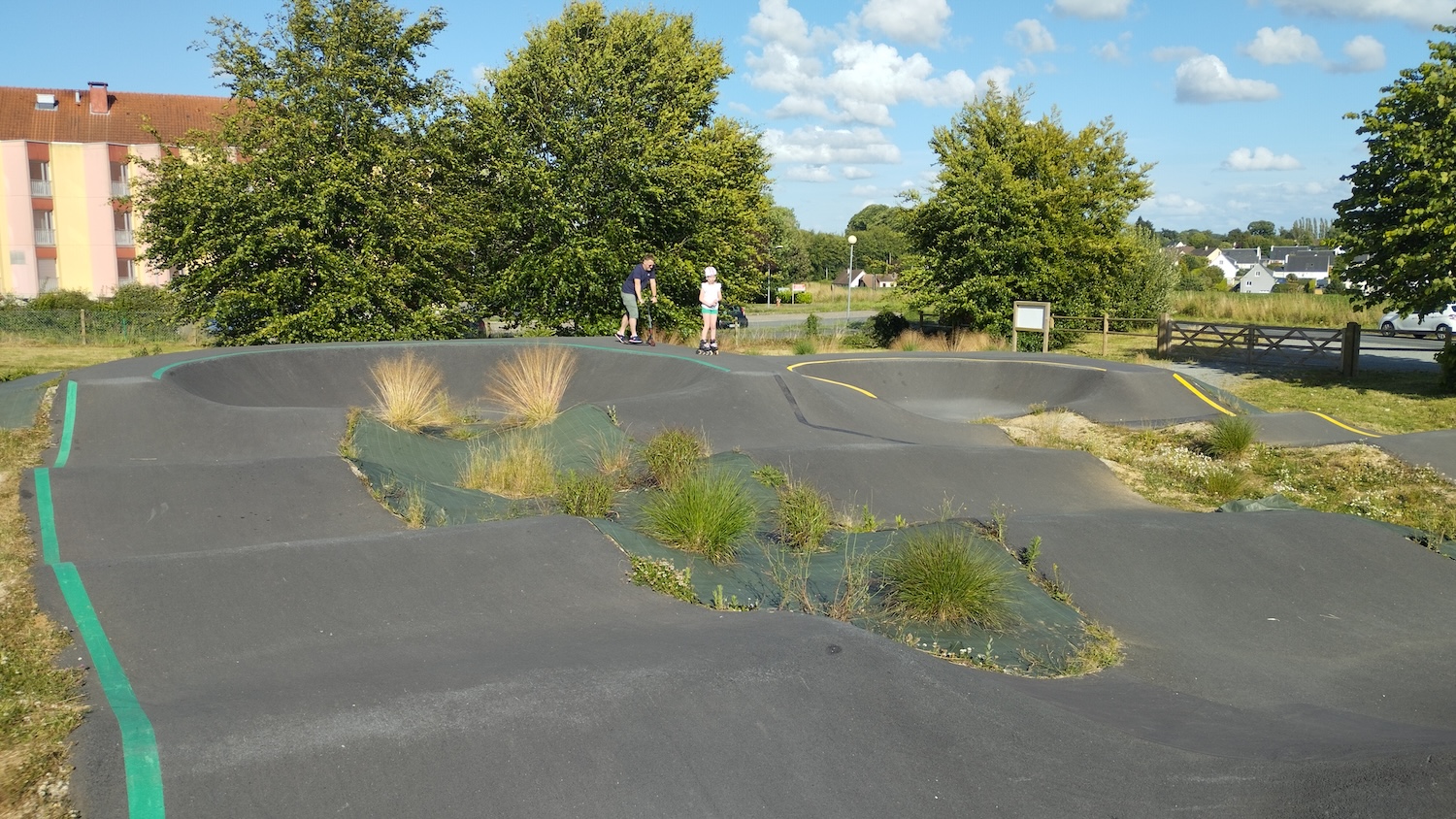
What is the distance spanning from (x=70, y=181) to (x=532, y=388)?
49.9 m

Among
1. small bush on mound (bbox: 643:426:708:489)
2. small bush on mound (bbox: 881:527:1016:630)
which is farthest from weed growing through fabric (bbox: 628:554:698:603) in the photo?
small bush on mound (bbox: 643:426:708:489)

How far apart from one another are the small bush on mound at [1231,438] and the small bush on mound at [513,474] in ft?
31.2

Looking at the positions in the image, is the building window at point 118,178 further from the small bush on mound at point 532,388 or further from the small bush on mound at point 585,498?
the small bush on mound at point 585,498

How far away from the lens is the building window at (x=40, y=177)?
166 feet

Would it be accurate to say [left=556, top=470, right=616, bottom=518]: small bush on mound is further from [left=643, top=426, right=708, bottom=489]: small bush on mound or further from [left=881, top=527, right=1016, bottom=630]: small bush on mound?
[left=881, top=527, right=1016, bottom=630]: small bush on mound

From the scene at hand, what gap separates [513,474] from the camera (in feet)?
34.0

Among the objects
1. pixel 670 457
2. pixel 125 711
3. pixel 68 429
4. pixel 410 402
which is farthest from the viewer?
pixel 410 402

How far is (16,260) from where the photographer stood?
50500mm

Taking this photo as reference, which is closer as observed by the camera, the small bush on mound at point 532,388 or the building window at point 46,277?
the small bush on mound at point 532,388

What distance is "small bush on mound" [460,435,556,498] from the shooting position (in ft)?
33.2

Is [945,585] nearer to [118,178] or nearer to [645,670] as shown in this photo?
[645,670]

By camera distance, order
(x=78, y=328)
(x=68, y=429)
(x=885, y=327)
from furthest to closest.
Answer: (x=885, y=327), (x=78, y=328), (x=68, y=429)

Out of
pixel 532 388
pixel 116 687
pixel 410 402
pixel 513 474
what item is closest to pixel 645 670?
pixel 116 687

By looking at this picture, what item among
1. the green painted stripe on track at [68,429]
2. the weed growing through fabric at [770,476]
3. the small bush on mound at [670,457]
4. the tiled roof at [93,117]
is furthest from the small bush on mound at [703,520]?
the tiled roof at [93,117]
